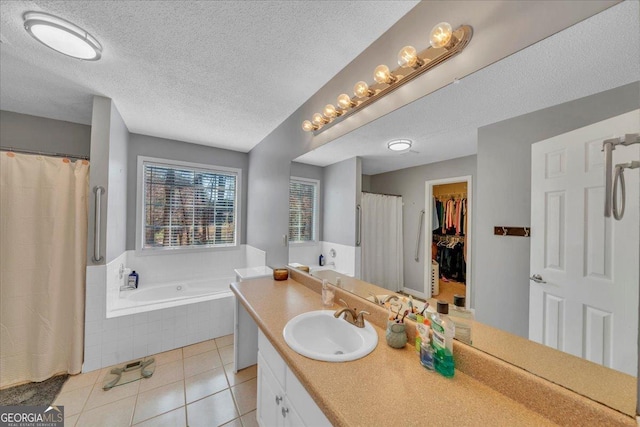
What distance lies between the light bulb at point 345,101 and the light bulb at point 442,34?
591mm

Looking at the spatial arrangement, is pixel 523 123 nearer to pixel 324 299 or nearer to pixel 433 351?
pixel 433 351

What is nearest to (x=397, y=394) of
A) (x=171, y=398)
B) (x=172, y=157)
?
(x=171, y=398)

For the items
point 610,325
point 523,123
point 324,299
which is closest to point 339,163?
point 324,299

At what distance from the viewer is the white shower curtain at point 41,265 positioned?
72.3 inches

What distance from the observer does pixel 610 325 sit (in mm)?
617

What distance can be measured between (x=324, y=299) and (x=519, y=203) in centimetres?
111

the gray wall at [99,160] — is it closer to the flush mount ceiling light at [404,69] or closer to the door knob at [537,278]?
the flush mount ceiling light at [404,69]

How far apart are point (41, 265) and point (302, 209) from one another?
2277 millimetres

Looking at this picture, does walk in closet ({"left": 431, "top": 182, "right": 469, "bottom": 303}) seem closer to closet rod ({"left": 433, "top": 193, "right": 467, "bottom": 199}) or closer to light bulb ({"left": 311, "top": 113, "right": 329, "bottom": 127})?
closet rod ({"left": 433, "top": 193, "right": 467, "bottom": 199})

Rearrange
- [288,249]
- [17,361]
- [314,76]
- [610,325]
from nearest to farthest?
[610,325]
[314,76]
[17,361]
[288,249]

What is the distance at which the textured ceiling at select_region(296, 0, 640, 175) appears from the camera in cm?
63

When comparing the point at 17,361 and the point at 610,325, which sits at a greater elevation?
the point at 610,325

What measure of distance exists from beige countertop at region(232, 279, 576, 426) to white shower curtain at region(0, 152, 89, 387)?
7.42 feet

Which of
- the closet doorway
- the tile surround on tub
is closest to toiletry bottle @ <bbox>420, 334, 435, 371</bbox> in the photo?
the closet doorway
